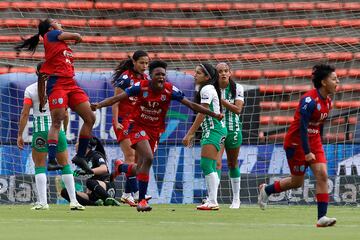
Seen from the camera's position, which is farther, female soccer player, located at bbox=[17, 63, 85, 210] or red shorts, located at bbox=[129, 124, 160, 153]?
female soccer player, located at bbox=[17, 63, 85, 210]

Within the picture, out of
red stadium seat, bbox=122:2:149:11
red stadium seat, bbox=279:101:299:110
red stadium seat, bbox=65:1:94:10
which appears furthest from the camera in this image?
red stadium seat, bbox=122:2:149:11

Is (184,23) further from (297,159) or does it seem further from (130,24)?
(297,159)

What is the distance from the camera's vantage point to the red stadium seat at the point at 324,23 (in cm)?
2205

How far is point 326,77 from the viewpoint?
34.3ft

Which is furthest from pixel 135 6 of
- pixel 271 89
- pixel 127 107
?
pixel 127 107

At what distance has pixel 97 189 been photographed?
14.9 m

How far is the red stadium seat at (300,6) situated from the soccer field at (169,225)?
33.2 feet

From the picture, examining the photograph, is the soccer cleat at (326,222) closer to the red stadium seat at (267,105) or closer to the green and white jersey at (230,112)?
the green and white jersey at (230,112)

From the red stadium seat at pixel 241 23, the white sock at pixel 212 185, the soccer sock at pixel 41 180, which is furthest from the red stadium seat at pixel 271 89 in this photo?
the soccer sock at pixel 41 180

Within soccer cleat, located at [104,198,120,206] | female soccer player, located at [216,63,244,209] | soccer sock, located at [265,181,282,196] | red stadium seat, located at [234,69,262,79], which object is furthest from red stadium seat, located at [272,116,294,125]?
soccer sock, located at [265,181,282,196]

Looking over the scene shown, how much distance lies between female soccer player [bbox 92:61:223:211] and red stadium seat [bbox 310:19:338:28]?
1010 cm

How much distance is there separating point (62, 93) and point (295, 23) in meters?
10.7

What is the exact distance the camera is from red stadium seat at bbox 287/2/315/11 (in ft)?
75.1

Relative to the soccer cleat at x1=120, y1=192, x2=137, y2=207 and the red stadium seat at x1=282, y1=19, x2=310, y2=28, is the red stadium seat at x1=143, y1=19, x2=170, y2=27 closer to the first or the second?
the red stadium seat at x1=282, y1=19, x2=310, y2=28
